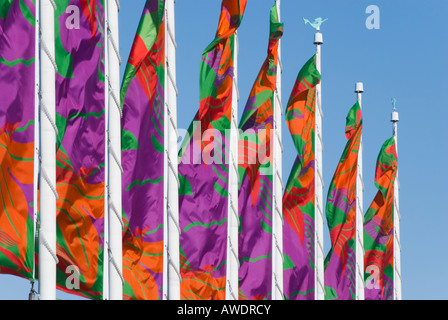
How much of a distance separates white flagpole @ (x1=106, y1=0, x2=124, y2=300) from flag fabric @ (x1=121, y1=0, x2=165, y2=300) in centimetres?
87

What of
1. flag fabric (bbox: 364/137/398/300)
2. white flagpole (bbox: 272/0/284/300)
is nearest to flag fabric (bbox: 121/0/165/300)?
white flagpole (bbox: 272/0/284/300)

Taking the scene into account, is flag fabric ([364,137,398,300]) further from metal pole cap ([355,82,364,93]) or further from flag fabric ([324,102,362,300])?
flag fabric ([324,102,362,300])

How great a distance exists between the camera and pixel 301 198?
3653 centimetres

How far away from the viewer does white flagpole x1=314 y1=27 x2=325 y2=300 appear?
38094mm

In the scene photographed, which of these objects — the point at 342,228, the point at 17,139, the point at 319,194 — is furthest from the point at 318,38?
the point at 17,139

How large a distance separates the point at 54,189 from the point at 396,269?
26.3 meters

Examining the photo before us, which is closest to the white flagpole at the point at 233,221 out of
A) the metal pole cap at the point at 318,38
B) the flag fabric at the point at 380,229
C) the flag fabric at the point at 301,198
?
the flag fabric at the point at 301,198

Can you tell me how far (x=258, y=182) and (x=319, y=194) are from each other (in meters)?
5.12

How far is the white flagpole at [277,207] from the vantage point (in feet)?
113

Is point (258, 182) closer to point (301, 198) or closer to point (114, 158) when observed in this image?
point (301, 198)

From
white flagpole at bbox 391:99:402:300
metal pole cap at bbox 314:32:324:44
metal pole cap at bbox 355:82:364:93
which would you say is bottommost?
white flagpole at bbox 391:99:402:300

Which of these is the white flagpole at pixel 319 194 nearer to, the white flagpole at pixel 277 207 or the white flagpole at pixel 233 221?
the white flagpole at pixel 277 207

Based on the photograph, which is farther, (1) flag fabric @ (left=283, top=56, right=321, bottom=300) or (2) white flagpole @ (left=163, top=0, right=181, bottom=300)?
(1) flag fabric @ (left=283, top=56, right=321, bottom=300)
